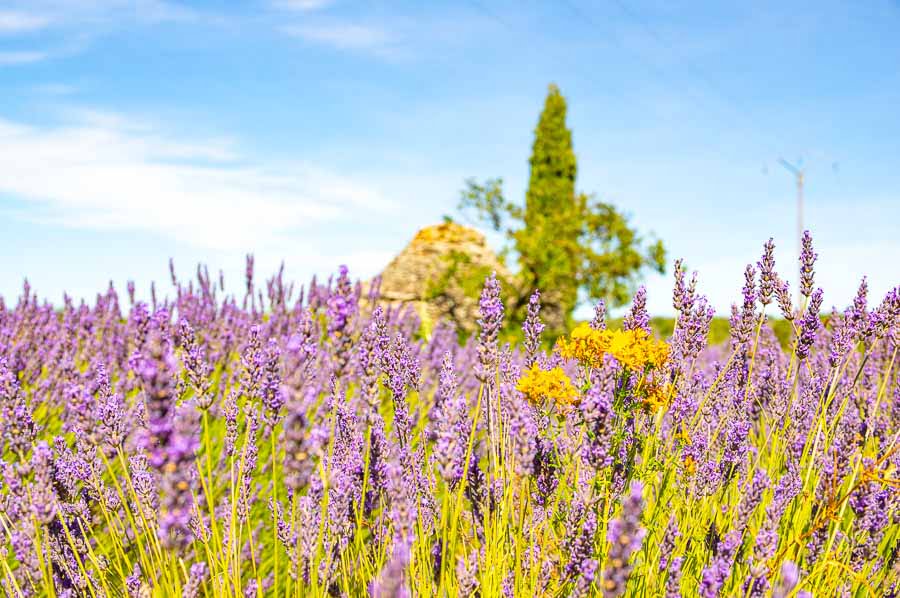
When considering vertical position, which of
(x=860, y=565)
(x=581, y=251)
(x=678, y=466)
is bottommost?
(x=860, y=565)

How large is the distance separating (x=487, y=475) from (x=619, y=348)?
662 mm

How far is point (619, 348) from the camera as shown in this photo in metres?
2.17

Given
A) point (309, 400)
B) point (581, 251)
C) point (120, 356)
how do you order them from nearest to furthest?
1. point (309, 400)
2. point (120, 356)
3. point (581, 251)

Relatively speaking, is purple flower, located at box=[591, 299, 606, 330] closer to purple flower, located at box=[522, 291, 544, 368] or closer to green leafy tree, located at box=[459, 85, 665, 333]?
purple flower, located at box=[522, 291, 544, 368]

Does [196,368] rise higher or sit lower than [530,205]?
lower

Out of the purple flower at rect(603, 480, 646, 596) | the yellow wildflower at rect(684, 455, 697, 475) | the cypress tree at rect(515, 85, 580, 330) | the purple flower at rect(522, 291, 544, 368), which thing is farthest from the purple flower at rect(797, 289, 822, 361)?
the cypress tree at rect(515, 85, 580, 330)

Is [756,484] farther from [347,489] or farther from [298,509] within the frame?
[298,509]

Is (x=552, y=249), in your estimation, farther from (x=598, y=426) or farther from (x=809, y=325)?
(x=598, y=426)

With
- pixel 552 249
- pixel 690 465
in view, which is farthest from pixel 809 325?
pixel 552 249

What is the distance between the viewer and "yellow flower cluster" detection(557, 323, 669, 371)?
2.18 metres

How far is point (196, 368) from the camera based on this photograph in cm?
171

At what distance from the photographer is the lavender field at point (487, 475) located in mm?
1690

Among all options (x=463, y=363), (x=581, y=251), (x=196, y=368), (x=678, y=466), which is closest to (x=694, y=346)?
(x=678, y=466)

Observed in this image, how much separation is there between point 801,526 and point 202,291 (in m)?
6.50
